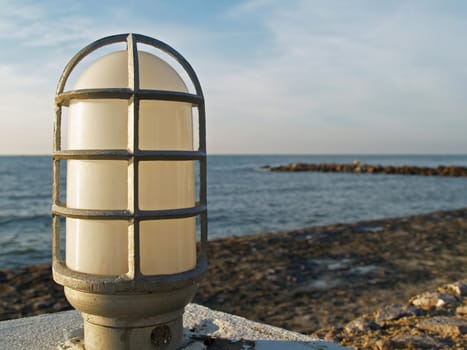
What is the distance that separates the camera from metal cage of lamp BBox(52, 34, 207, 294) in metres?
1.40

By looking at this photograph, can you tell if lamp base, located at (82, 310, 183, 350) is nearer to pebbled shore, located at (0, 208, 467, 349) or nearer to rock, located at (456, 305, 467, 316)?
pebbled shore, located at (0, 208, 467, 349)

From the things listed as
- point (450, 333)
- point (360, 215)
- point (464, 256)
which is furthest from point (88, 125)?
point (360, 215)

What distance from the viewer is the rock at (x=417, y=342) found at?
310cm

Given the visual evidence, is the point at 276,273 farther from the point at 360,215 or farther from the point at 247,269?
the point at 360,215

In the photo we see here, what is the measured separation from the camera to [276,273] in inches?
287

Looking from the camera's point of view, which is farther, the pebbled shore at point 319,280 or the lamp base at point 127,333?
the pebbled shore at point 319,280

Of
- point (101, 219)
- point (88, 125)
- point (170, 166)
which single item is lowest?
point (101, 219)

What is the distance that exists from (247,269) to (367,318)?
3751 millimetres

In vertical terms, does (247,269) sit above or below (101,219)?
below

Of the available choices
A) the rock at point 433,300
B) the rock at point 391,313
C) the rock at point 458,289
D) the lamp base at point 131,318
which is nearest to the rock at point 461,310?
the rock at point 433,300

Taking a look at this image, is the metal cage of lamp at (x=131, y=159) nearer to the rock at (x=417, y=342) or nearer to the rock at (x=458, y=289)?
the rock at (x=417, y=342)

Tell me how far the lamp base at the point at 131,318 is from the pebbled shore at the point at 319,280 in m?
2.11

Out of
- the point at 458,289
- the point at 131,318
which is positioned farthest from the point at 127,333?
the point at 458,289

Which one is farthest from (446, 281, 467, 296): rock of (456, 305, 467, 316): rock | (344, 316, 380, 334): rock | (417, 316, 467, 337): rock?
(344, 316, 380, 334): rock
